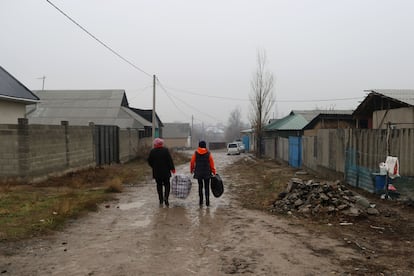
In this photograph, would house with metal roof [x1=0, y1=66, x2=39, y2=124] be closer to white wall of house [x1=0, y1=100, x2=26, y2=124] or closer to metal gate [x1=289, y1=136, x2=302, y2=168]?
white wall of house [x1=0, y1=100, x2=26, y2=124]

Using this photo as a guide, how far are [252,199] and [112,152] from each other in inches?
566

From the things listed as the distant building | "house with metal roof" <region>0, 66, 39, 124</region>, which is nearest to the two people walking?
"house with metal roof" <region>0, 66, 39, 124</region>

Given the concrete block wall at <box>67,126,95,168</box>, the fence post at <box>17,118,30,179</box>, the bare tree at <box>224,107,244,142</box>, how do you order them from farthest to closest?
1. the bare tree at <box>224,107,244,142</box>
2. the concrete block wall at <box>67,126,95,168</box>
3. the fence post at <box>17,118,30,179</box>

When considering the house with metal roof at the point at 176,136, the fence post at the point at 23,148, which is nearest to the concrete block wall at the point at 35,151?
the fence post at the point at 23,148

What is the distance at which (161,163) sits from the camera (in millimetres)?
9391

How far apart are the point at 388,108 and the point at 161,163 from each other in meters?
12.1

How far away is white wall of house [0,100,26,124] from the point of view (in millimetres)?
16875

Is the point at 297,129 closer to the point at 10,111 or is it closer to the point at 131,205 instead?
the point at 10,111

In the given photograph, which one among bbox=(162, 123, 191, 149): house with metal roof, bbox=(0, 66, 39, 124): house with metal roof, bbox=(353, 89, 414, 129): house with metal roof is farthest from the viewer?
bbox=(162, 123, 191, 149): house with metal roof

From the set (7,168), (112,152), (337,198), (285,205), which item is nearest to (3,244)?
(285,205)

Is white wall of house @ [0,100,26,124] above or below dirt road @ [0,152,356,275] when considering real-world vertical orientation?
above

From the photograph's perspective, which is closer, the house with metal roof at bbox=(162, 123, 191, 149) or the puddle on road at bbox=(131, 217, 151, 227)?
the puddle on road at bbox=(131, 217, 151, 227)

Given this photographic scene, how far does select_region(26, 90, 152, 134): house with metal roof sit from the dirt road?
97.1 feet

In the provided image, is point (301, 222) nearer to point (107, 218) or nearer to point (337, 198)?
point (337, 198)
